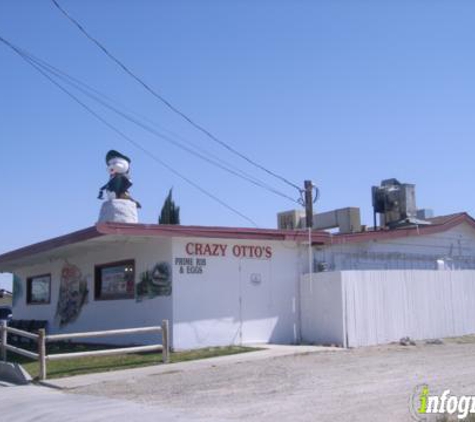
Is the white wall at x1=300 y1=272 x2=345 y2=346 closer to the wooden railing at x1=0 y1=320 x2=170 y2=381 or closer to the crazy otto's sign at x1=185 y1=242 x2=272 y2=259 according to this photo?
the crazy otto's sign at x1=185 y1=242 x2=272 y2=259

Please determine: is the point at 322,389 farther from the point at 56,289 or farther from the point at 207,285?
the point at 56,289

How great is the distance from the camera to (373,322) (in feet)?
59.1

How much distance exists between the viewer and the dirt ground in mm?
9273

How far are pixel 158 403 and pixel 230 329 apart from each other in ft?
24.7

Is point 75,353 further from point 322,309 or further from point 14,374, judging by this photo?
point 322,309

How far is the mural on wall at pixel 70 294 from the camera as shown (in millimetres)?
22234

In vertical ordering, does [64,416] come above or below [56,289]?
below

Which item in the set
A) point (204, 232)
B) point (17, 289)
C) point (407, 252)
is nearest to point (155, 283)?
point (204, 232)

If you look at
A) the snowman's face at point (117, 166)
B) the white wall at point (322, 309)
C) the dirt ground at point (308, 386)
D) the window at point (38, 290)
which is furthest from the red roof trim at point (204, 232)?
the window at point (38, 290)

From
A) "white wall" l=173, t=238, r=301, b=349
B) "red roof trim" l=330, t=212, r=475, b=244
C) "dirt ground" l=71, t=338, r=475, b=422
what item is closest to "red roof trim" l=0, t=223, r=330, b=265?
"white wall" l=173, t=238, r=301, b=349

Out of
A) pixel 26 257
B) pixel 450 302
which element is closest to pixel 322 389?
pixel 450 302

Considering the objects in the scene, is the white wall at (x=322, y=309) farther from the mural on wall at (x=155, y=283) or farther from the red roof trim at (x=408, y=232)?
the mural on wall at (x=155, y=283)

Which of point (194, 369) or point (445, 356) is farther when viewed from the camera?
point (445, 356)

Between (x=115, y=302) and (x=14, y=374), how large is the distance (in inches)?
236
